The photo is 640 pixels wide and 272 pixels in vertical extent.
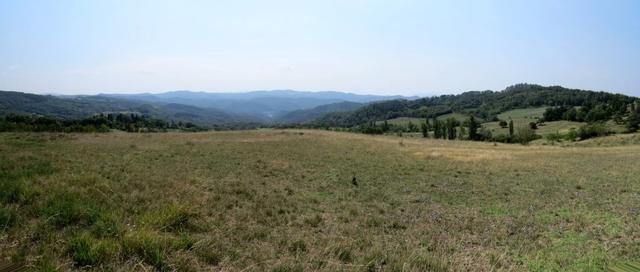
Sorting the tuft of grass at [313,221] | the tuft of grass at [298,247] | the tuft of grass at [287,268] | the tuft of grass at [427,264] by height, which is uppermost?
the tuft of grass at [287,268]

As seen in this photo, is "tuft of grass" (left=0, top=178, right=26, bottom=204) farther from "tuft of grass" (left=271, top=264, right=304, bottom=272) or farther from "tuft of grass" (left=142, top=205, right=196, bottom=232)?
"tuft of grass" (left=271, top=264, right=304, bottom=272)

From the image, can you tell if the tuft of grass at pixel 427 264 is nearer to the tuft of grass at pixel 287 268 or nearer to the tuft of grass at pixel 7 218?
the tuft of grass at pixel 287 268

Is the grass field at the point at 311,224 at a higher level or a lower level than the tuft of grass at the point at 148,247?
lower

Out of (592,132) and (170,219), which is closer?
(170,219)

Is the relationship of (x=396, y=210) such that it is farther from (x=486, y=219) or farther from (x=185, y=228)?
(x=185, y=228)

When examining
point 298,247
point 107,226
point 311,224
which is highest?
point 107,226

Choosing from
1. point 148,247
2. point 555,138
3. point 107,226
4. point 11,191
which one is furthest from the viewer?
point 555,138

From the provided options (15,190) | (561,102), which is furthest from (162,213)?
(561,102)

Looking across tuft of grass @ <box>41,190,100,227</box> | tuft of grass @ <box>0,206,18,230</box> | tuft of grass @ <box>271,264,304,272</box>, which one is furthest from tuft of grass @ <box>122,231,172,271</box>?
tuft of grass @ <box>0,206,18,230</box>

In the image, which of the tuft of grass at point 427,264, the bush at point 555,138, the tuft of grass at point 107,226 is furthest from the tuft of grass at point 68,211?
the bush at point 555,138

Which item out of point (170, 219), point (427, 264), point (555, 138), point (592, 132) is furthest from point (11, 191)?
point (555, 138)

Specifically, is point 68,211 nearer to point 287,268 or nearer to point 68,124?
point 287,268

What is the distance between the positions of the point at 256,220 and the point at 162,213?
7.33 feet

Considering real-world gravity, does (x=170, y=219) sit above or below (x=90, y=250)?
below
